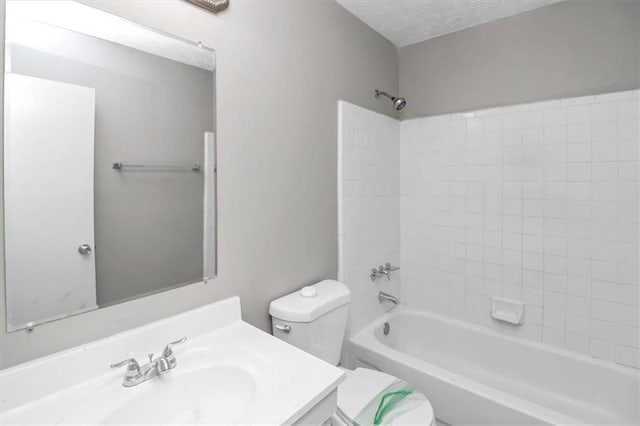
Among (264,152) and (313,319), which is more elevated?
(264,152)

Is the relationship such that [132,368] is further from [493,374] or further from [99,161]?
[493,374]

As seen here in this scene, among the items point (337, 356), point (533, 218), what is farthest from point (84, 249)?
point (533, 218)

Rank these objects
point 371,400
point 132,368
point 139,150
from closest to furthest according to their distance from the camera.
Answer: point 132,368, point 139,150, point 371,400

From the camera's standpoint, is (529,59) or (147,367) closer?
(147,367)

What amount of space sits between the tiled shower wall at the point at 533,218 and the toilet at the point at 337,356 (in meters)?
0.82

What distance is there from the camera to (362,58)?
2018mm

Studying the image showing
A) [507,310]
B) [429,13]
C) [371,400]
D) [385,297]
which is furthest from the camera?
[385,297]

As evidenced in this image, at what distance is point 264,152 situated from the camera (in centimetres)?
141

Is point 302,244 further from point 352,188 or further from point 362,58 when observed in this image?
point 362,58

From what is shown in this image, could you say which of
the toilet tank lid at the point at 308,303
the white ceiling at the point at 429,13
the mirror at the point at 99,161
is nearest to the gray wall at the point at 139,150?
the mirror at the point at 99,161

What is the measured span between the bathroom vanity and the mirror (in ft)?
0.44

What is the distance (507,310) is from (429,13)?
1.95m

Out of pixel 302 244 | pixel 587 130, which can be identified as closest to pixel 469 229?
pixel 587 130

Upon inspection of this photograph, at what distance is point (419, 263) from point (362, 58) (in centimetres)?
152
